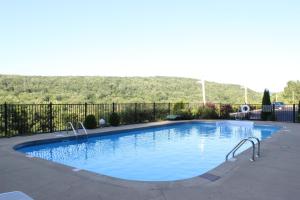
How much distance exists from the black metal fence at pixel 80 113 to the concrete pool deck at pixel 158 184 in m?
4.92

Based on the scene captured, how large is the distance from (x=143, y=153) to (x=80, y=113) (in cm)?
522

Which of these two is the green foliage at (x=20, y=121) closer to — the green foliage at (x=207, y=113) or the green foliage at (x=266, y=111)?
the green foliage at (x=207, y=113)

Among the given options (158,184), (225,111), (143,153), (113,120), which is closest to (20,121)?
(113,120)

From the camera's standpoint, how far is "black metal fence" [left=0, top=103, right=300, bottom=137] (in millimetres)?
9867

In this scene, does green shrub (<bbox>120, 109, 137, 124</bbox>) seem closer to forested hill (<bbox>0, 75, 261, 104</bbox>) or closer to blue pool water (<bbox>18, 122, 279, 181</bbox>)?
blue pool water (<bbox>18, 122, 279, 181</bbox>)

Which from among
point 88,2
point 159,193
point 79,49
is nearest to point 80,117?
point 88,2

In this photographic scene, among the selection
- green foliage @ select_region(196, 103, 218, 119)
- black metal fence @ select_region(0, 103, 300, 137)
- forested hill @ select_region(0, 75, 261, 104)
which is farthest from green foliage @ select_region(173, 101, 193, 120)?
forested hill @ select_region(0, 75, 261, 104)

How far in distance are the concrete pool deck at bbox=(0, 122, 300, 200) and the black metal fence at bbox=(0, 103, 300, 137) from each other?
4.92 m

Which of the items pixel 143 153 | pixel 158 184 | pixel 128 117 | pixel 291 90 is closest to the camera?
pixel 158 184

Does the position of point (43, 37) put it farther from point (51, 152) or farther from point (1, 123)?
point (51, 152)

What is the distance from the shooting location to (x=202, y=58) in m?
26.8

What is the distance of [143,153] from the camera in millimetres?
8055

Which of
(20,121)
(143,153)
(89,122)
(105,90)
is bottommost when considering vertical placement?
(143,153)

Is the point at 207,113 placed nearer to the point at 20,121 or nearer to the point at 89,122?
the point at 89,122
